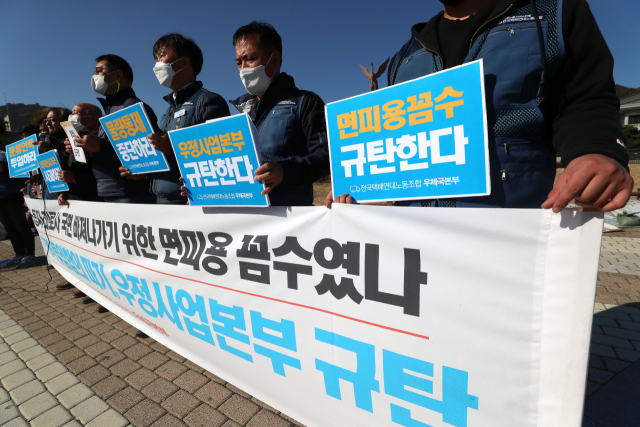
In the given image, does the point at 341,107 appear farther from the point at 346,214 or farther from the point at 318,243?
the point at 318,243

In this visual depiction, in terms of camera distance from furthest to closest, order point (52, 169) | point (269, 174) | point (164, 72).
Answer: point (52, 169), point (164, 72), point (269, 174)

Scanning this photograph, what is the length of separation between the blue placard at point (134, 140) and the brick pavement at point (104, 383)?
60.3 inches

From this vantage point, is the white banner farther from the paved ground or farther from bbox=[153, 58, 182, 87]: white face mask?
bbox=[153, 58, 182, 87]: white face mask

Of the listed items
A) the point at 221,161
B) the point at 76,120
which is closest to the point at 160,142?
the point at 221,161

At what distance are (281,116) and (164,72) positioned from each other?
1.31m

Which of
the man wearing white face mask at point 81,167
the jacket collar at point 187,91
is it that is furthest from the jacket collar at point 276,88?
the man wearing white face mask at point 81,167

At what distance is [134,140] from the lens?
2.55 m

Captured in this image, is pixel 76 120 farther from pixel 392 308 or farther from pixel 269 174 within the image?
pixel 392 308

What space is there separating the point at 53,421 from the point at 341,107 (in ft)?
8.32

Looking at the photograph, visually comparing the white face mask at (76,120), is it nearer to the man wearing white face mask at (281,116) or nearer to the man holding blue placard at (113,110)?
the man holding blue placard at (113,110)

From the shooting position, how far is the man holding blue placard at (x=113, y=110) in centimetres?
322

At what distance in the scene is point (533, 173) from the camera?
1239 mm

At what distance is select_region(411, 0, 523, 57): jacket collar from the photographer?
48.1 inches

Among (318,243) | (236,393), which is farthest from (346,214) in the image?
(236,393)
